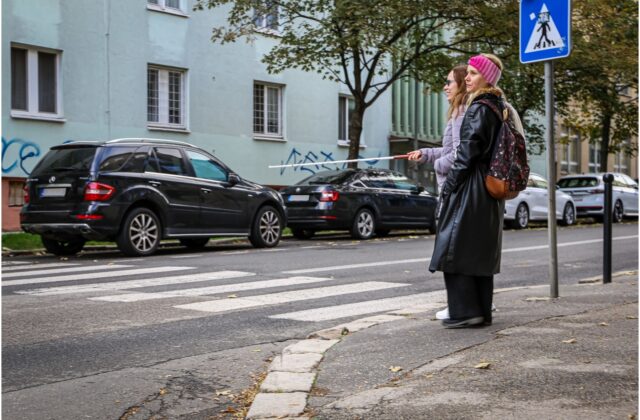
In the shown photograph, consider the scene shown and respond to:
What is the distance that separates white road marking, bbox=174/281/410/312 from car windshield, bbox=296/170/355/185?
30.0 feet

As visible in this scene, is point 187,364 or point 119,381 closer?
point 119,381

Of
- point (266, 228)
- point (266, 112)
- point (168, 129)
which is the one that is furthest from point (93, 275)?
point (266, 112)

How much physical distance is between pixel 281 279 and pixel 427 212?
11.3 metres

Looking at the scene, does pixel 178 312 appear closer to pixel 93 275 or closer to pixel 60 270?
pixel 93 275

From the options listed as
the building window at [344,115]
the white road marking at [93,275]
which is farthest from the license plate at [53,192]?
the building window at [344,115]

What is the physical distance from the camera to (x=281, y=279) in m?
11.3

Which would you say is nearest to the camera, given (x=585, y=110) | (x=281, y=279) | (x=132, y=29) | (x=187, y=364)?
(x=187, y=364)

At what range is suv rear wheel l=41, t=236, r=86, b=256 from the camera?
51.1ft

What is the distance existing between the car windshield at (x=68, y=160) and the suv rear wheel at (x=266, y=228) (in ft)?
11.6

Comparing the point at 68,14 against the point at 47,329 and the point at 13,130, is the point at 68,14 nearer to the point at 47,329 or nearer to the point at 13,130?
the point at 13,130

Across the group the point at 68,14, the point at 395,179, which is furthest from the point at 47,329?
the point at 68,14

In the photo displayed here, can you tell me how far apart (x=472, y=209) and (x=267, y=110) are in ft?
73.7

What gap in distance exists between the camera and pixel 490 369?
5371mm

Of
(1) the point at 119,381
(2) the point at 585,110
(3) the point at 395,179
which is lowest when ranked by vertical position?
(1) the point at 119,381
